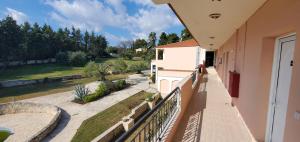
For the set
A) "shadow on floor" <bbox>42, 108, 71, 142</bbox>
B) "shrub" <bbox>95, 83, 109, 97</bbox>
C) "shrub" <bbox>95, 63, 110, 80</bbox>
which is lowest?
"shadow on floor" <bbox>42, 108, 71, 142</bbox>

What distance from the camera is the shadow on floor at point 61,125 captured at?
9898 mm

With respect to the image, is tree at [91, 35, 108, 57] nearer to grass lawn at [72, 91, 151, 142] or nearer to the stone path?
grass lawn at [72, 91, 151, 142]

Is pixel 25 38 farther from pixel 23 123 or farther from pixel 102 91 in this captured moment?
pixel 23 123

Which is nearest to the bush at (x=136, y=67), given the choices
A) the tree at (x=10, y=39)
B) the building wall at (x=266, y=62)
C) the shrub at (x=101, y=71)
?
the shrub at (x=101, y=71)

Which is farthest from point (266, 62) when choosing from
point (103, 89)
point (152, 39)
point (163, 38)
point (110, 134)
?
point (152, 39)

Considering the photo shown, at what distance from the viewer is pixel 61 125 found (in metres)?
11.3

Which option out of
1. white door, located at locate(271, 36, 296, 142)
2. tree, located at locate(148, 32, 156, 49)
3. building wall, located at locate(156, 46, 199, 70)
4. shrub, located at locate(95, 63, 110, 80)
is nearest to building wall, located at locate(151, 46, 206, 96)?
building wall, located at locate(156, 46, 199, 70)

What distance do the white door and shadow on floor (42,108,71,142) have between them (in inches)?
441

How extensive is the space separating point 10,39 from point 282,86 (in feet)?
147

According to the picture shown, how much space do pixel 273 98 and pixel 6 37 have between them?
146ft

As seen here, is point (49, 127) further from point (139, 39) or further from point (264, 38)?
point (139, 39)

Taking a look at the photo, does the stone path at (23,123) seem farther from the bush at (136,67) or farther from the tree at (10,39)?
the tree at (10,39)

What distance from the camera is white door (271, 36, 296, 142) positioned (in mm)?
2264

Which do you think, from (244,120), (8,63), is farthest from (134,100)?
(8,63)
